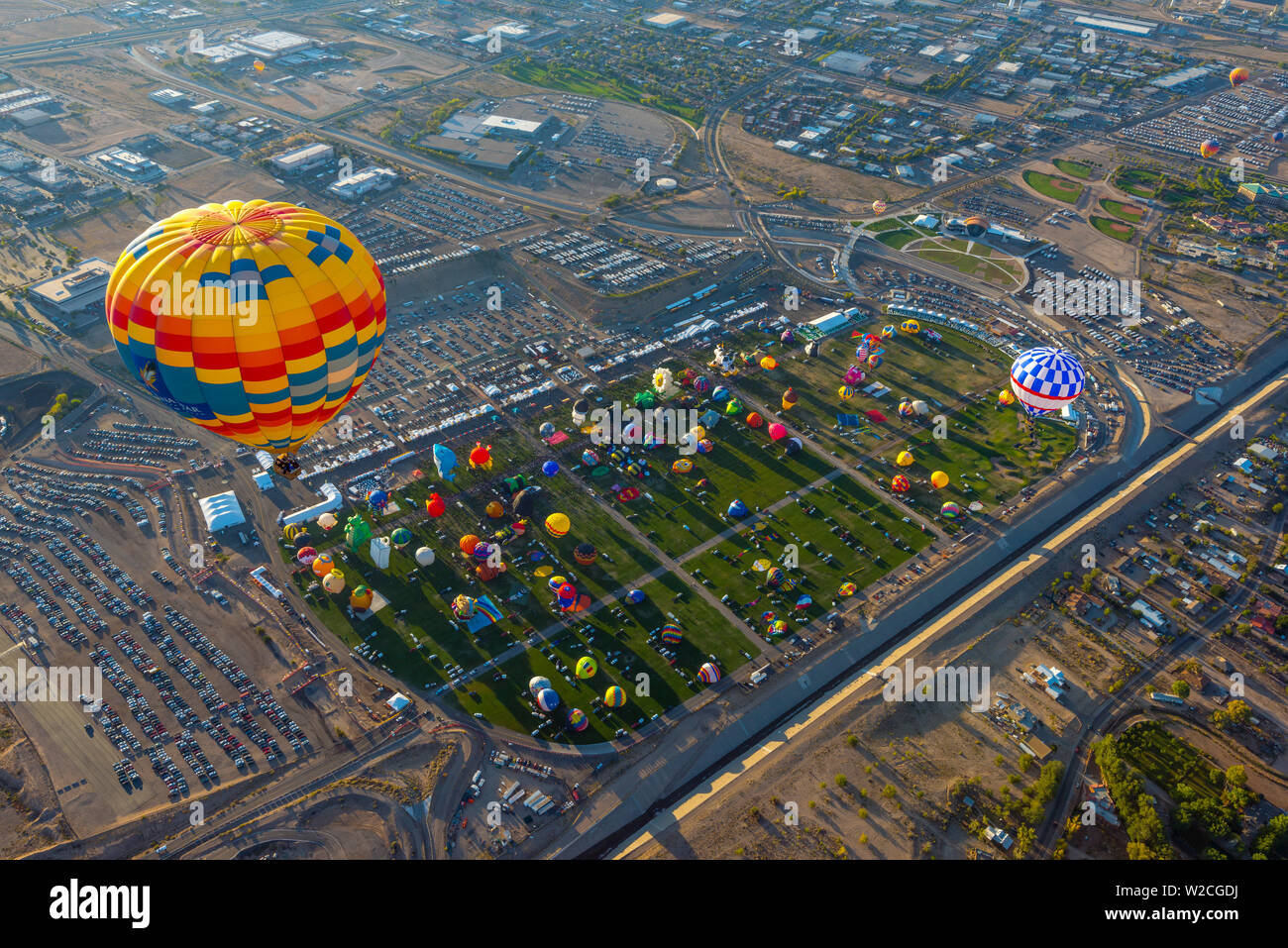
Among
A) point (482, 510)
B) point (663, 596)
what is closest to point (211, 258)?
point (482, 510)

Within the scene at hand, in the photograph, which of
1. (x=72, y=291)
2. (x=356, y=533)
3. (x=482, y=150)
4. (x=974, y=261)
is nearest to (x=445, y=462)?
(x=356, y=533)

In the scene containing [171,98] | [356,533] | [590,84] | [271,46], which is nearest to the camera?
[356,533]

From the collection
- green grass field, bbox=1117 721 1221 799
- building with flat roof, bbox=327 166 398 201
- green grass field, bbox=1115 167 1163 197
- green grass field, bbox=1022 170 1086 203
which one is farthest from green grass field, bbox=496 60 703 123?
green grass field, bbox=1117 721 1221 799

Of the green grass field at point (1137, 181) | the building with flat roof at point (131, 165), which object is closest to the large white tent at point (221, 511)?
the building with flat roof at point (131, 165)

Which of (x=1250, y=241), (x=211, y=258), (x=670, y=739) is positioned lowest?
(x=670, y=739)

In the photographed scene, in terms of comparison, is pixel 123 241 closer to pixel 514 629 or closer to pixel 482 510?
pixel 482 510

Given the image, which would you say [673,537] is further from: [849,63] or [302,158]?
Answer: [849,63]
